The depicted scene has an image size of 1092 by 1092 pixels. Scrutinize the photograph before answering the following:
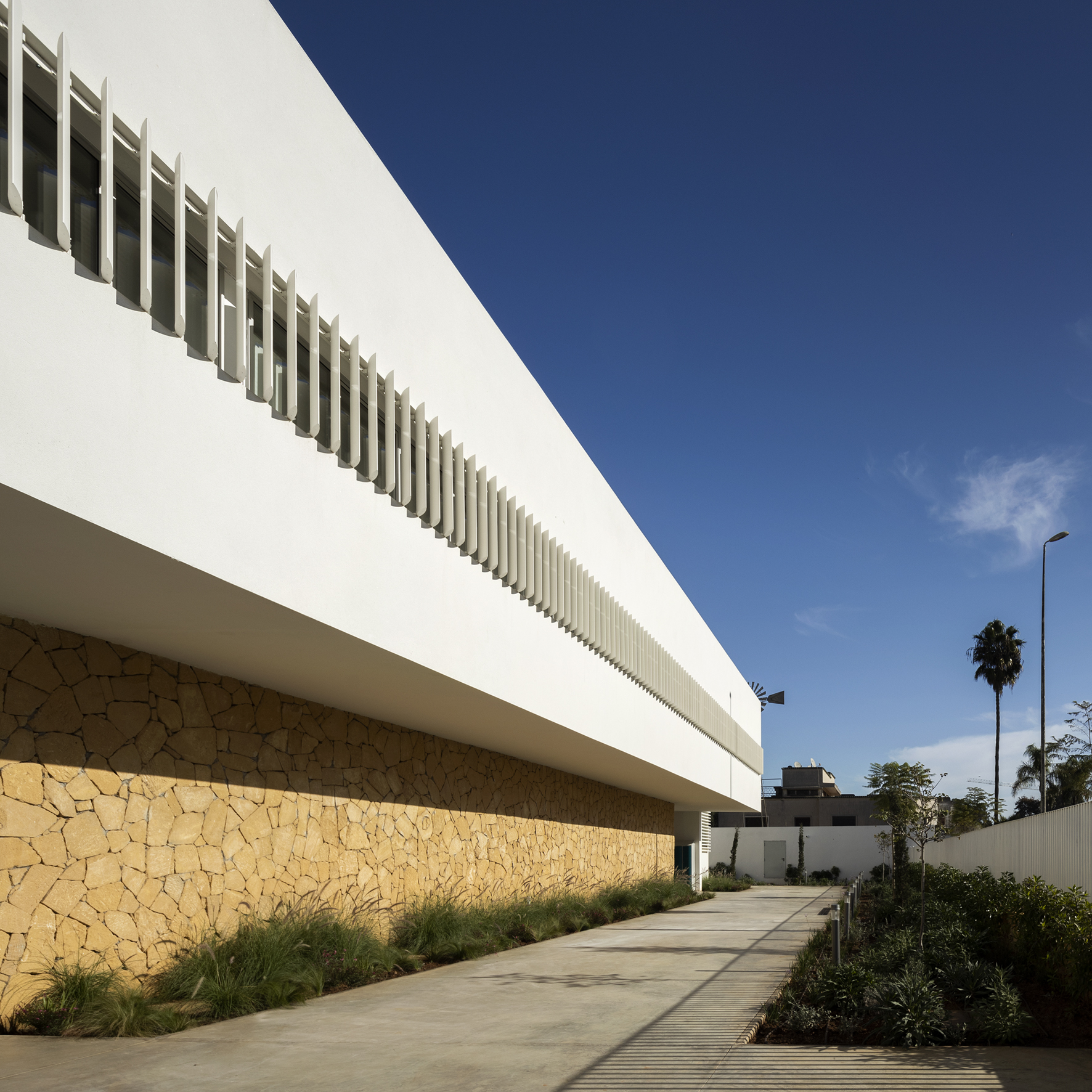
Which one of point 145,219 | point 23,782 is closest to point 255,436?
point 145,219

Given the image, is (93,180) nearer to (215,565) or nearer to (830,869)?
(215,565)

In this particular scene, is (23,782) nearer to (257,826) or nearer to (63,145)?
(257,826)

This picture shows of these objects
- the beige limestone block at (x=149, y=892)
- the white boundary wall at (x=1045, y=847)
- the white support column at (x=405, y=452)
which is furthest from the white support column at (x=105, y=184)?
the white boundary wall at (x=1045, y=847)

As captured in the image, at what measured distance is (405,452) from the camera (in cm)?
1083

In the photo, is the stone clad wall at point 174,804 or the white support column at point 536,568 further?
the white support column at point 536,568

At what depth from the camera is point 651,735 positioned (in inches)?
894

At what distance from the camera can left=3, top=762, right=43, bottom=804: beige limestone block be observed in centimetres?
873

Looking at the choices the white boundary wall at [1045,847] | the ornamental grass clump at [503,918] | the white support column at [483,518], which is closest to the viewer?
the white boundary wall at [1045,847]

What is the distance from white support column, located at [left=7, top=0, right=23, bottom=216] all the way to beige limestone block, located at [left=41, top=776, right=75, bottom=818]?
520 cm

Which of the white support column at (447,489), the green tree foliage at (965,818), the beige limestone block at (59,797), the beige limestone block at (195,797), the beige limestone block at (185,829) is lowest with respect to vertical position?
the green tree foliage at (965,818)

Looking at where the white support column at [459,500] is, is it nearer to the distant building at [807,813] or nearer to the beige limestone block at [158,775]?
the beige limestone block at [158,775]

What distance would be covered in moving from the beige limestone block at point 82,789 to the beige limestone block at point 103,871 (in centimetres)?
55

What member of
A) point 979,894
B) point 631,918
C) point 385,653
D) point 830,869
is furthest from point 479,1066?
point 830,869

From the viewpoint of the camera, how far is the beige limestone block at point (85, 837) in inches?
368
